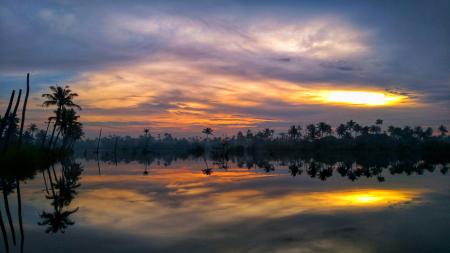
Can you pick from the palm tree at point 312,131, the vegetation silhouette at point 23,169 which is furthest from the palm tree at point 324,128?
the vegetation silhouette at point 23,169

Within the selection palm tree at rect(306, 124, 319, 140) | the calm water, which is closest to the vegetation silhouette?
the calm water

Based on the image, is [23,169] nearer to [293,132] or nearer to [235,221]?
[235,221]

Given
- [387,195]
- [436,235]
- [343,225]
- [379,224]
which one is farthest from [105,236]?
[387,195]

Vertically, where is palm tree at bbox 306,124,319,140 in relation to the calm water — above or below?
above

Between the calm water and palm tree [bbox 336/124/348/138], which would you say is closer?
the calm water

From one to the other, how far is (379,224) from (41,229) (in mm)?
10899

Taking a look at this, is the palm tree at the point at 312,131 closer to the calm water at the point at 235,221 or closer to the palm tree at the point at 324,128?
the palm tree at the point at 324,128

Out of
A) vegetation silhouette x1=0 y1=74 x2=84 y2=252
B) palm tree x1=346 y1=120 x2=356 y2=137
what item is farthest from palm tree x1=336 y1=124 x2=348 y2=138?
vegetation silhouette x1=0 y1=74 x2=84 y2=252

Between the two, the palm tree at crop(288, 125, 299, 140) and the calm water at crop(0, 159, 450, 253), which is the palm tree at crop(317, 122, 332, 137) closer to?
the palm tree at crop(288, 125, 299, 140)

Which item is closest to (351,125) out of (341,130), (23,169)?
(341,130)

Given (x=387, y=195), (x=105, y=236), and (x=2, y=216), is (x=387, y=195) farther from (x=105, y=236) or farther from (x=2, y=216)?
(x=2, y=216)

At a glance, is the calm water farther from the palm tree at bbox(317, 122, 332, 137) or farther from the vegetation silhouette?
the palm tree at bbox(317, 122, 332, 137)

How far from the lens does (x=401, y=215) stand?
1376cm

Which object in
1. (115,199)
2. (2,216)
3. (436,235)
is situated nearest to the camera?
(436,235)
